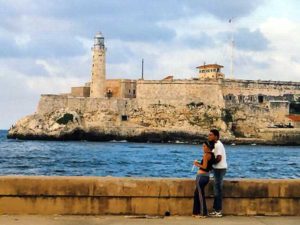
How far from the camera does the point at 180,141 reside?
76.6 metres

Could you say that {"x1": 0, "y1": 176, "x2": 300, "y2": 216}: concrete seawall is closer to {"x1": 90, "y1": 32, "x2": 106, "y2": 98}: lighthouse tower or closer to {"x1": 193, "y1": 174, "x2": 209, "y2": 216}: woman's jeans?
{"x1": 193, "y1": 174, "x2": 209, "y2": 216}: woman's jeans

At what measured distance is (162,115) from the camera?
3066 inches

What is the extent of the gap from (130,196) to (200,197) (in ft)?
3.06

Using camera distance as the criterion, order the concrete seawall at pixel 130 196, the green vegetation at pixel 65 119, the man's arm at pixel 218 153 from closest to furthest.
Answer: the concrete seawall at pixel 130 196, the man's arm at pixel 218 153, the green vegetation at pixel 65 119

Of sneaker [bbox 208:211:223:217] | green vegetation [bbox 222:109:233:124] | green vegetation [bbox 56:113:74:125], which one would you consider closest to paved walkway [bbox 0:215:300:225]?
sneaker [bbox 208:211:223:217]

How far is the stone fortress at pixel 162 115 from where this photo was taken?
76.2 meters

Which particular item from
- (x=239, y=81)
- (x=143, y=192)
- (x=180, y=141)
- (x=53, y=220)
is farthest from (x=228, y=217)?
(x=239, y=81)

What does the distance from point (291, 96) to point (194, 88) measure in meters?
15.2

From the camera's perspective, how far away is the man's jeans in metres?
8.13

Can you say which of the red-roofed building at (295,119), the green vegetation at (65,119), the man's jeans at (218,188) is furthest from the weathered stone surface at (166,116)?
the man's jeans at (218,188)

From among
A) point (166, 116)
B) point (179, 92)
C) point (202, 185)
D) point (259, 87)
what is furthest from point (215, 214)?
point (259, 87)

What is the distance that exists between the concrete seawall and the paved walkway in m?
0.21

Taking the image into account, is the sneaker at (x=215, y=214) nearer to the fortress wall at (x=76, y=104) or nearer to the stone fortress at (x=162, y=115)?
the stone fortress at (x=162, y=115)

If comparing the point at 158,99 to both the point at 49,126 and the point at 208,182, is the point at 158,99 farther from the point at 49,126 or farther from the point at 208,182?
the point at 208,182
